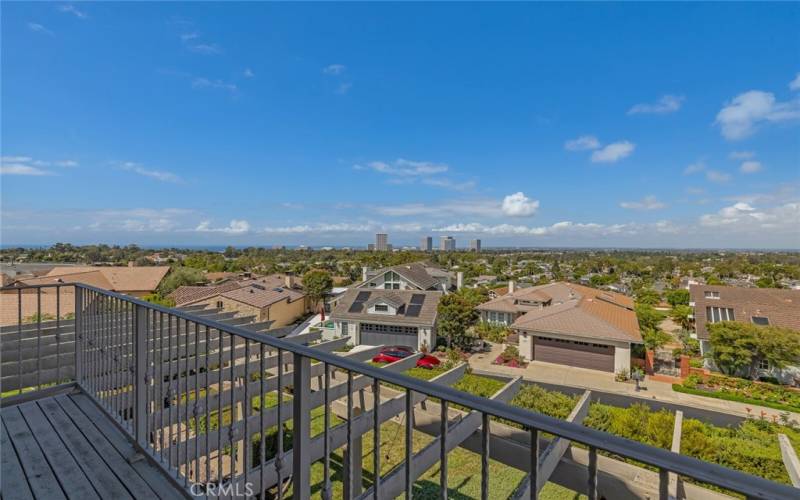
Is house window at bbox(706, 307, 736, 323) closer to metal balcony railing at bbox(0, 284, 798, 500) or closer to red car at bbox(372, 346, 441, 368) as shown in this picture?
red car at bbox(372, 346, 441, 368)

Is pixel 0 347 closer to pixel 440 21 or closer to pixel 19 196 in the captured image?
pixel 19 196

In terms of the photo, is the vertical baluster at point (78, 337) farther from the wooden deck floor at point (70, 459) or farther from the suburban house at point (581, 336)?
the suburban house at point (581, 336)

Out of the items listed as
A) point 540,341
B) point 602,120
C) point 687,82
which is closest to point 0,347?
point 540,341

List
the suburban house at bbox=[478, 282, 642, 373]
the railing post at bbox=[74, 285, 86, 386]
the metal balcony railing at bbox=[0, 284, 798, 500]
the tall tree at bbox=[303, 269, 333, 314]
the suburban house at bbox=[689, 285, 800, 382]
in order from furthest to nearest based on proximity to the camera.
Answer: the tall tree at bbox=[303, 269, 333, 314]
the suburban house at bbox=[689, 285, 800, 382]
the suburban house at bbox=[478, 282, 642, 373]
the railing post at bbox=[74, 285, 86, 386]
the metal balcony railing at bbox=[0, 284, 798, 500]

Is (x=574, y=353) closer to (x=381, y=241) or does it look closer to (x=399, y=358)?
(x=399, y=358)

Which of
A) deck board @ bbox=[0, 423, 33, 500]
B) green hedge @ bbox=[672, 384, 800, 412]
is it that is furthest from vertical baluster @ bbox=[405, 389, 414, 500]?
green hedge @ bbox=[672, 384, 800, 412]

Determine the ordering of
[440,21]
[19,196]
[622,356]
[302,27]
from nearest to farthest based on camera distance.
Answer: [19,196] → [302,27] → [440,21] → [622,356]

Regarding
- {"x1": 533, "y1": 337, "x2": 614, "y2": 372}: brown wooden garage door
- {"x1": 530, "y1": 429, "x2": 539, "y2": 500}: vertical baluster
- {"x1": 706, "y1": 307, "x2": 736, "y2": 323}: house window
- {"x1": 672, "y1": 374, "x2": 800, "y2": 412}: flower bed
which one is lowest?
{"x1": 672, "y1": 374, "x2": 800, "y2": 412}: flower bed
